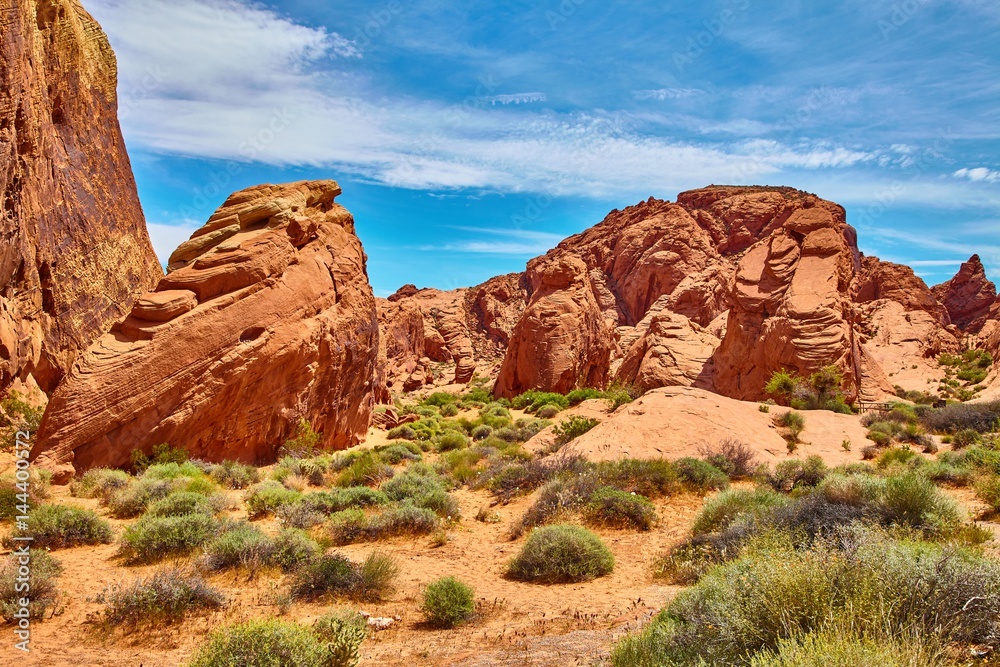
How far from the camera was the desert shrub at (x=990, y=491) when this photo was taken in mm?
7820

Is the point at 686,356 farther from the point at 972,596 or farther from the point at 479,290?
the point at 479,290

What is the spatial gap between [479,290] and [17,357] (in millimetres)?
64631

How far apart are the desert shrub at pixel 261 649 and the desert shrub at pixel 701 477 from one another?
8312 mm

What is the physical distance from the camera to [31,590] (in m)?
5.98

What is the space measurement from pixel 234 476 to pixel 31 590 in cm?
641

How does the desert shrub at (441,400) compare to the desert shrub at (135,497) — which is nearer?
the desert shrub at (135,497)

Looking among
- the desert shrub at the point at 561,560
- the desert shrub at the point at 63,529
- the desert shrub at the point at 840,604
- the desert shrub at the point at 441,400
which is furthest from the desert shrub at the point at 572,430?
the desert shrub at the point at 441,400

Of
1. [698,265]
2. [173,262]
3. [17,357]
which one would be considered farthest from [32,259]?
[698,265]

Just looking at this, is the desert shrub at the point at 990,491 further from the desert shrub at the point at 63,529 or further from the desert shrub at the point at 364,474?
the desert shrub at the point at 63,529

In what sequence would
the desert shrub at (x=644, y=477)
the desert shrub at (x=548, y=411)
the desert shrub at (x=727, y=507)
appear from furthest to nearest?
the desert shrub at (x=548, y=411) → the desert shrub at (x=644, y=477) → the desert shrub at (x=727, y=507)

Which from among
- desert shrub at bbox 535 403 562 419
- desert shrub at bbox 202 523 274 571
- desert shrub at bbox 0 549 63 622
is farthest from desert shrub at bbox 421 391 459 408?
desert shrub at bbox 0 549 63 622

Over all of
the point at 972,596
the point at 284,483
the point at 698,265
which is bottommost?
the point at 284,483

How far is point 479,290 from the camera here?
78750 mm

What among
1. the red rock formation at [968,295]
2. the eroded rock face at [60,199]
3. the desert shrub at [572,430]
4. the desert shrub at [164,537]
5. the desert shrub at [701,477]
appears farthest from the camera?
the red rock formation at [968,295]
